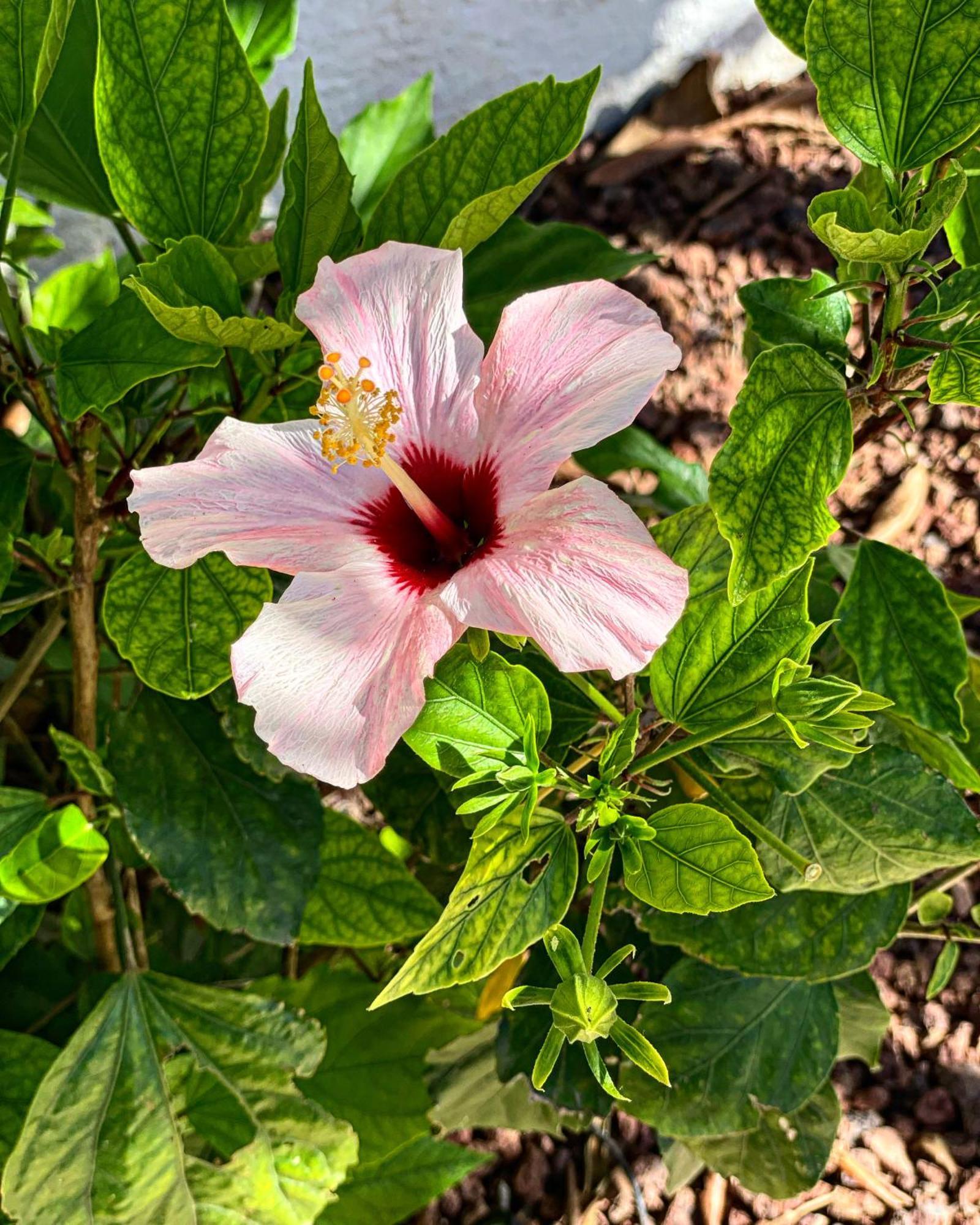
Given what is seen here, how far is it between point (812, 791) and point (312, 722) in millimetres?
429

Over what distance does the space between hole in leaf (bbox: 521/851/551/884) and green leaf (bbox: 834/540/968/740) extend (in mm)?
272

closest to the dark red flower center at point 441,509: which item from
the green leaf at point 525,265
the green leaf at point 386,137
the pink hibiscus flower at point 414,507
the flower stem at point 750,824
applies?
the pink hibiscus flower at point 414,507

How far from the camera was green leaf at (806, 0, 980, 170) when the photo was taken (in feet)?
2.18

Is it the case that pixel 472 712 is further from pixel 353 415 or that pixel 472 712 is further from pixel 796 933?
pixel 796 933

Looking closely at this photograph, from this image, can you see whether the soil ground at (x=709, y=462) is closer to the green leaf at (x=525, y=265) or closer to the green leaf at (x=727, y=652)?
the green leaf at (x=525, y=265)

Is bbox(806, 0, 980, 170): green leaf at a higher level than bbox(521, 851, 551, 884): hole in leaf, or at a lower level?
higher

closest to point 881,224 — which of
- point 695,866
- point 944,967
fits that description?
point 695,866

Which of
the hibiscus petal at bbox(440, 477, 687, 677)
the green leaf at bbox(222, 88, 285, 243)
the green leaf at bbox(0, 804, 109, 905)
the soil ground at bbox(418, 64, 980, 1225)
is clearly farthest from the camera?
the soil ground at bbox(418, 64, 980, 1225)

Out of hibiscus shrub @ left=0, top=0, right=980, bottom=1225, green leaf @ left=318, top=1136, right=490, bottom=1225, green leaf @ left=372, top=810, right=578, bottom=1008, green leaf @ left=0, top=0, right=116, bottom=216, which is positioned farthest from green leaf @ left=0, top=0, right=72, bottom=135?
green leaf @ left=318, top=1136, right=490, bottom=1225

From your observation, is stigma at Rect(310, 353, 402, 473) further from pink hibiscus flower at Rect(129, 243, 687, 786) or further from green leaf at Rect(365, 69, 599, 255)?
green leaf at Rect(365, 69, 599, 255)

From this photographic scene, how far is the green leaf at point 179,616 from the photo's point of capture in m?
0.85

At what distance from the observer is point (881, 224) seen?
69cm

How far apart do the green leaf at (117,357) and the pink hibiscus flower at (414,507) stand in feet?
0.29

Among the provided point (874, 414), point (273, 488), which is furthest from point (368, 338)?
point (874, 414)
